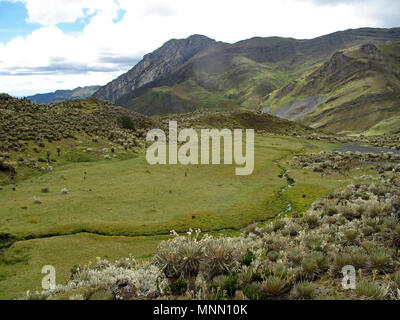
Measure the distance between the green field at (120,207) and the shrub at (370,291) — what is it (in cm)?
1279

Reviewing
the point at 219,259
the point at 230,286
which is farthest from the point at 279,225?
the point at 230,286

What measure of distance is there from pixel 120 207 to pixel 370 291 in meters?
22.3

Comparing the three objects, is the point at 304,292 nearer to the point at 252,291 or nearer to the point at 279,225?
the point at 252,291

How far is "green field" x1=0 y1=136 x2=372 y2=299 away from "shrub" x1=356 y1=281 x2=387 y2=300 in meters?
12.8

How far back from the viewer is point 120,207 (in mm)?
26109

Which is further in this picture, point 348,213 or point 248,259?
point 348,213

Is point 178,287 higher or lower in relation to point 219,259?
lower

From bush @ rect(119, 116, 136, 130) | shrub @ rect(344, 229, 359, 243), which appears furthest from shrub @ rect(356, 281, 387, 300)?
bush @ rect(119, 116, 136, 130)

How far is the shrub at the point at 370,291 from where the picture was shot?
7.54 meters

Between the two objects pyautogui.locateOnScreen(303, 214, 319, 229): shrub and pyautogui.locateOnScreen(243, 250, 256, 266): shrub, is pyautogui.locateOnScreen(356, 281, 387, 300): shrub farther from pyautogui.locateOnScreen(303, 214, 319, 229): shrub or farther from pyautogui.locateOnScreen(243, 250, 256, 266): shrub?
pyautogui.locateOnScreen(303, 214, 319, 229): shrub

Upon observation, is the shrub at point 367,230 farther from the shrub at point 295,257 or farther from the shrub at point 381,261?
the shrub at point 295,257

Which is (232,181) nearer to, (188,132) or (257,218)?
(257,218)

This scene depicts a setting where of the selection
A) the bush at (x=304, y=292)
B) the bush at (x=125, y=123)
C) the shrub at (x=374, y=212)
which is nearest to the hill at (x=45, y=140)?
the bush at (x=125, y=123)

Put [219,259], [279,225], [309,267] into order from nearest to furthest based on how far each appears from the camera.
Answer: [309,267]
[219,259]
[279,225]
